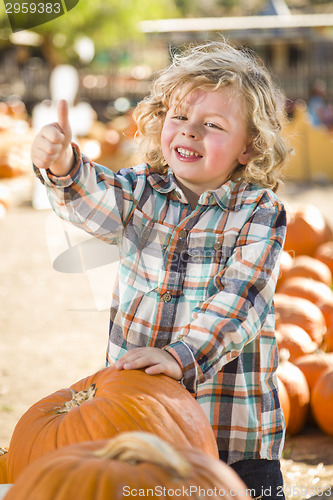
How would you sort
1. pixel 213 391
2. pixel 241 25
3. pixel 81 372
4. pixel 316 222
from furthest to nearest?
pixel 241 25 → pixel 316 222 → pixel 81 372 → pixel 213 391

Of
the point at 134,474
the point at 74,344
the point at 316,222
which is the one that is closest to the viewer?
the point at 134,474

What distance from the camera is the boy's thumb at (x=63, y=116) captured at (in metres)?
1.82

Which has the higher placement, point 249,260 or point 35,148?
point 35,148

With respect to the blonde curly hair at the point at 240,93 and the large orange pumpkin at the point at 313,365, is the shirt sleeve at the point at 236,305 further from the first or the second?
the large orange pumpkin at the point at 313,365

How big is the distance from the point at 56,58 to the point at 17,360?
753 inches

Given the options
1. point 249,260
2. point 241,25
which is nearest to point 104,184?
point 249,260

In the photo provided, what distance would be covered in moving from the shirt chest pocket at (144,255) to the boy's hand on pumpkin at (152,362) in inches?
16.2

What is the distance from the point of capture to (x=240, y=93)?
215 centimetres

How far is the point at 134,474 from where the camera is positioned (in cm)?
117

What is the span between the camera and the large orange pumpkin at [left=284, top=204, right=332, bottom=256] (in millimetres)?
6180

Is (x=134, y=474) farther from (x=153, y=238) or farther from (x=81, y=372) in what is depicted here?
(x=81, y=372)

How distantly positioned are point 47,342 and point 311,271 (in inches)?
89.1

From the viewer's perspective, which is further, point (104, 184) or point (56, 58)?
point (56, 58)

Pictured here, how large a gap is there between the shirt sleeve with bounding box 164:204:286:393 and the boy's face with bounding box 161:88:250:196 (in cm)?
23
